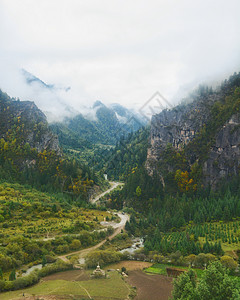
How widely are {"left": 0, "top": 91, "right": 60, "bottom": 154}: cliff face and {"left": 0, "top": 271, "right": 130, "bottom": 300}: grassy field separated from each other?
13105 cm

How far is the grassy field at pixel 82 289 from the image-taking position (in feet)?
163

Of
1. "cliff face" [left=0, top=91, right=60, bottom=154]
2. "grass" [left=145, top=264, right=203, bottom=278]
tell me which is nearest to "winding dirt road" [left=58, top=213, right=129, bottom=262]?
"grass" [left=145, top=264, right=203, bottom=278]

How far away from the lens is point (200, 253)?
234 ft

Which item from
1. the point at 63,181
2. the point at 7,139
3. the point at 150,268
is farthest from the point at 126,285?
the point at 7,139

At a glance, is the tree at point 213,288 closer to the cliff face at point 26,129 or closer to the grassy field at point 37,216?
the grassy field at point 37,216

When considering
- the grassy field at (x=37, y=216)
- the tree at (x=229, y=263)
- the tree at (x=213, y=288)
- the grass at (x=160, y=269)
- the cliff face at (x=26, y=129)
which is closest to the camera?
the tree at (x=213, y=288)

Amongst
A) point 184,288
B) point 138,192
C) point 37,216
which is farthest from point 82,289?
point 138,192

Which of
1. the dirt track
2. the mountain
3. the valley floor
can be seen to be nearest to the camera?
the valley floor

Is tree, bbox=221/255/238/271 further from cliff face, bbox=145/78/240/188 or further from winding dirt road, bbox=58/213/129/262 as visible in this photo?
cliff face, bbox=145/78/240/188

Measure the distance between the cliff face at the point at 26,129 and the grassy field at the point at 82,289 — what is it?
430 feet

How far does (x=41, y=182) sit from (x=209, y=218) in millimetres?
99760

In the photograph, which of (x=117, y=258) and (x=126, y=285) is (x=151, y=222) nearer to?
(x=117, y=258)

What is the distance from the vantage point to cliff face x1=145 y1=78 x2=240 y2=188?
142 metres

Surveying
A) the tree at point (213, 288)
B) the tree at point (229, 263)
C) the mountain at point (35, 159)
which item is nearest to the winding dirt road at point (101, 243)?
the mountain at point (35, 159)
